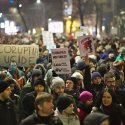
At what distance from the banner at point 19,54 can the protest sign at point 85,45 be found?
185 cm

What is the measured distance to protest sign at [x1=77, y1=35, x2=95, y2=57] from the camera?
13.6 metres

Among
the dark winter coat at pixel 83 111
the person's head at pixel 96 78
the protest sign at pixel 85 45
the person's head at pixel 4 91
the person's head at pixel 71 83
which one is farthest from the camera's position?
the protest sign at pixel 85 45

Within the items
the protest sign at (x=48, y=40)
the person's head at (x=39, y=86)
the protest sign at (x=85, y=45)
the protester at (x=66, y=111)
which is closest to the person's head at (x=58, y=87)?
the person's head at (x=39, y=86)

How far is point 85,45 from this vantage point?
13.8 metres

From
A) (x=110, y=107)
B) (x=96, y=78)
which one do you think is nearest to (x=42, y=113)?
(x=110, y=107)

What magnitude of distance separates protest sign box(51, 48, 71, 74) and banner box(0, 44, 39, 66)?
2.58 metres

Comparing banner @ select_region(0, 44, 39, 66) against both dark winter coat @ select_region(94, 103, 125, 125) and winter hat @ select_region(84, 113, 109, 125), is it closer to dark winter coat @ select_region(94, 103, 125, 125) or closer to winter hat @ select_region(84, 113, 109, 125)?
dark winter coat @ select_region(94, 103, 125, 125)

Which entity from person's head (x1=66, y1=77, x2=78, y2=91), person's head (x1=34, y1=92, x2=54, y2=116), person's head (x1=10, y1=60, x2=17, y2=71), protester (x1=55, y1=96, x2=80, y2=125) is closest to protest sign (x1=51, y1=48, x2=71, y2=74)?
person's head (x1=10, y1=60, x2=17, y2=71)

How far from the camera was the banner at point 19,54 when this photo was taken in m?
14.9

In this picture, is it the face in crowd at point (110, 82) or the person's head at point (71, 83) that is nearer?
the face in crowd at point (110, 82)

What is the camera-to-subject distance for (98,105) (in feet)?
27.0

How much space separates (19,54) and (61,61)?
9.96 feet

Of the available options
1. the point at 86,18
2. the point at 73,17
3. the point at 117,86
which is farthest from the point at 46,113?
the point at 86,18

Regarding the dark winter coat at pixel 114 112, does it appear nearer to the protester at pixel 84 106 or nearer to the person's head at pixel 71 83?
the protester at pixel 84 106
